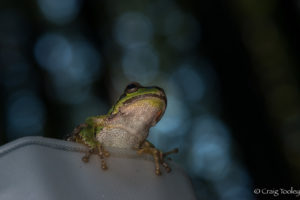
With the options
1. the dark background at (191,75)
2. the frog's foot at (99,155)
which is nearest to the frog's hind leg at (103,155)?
the frog's foot at (99,155)

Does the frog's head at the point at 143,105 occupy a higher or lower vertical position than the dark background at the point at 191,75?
lower

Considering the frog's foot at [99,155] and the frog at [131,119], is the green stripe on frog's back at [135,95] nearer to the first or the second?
the frog at [131,119]

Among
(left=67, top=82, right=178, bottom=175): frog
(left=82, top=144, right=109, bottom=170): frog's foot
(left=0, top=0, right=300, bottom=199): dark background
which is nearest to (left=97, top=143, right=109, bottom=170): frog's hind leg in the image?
(left=82, top=144, right=109, bottom=170): frog's foot

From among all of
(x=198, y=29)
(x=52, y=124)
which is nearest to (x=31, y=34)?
(x=52, y=124)

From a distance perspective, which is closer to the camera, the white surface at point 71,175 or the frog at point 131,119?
the white surface at point 71,175

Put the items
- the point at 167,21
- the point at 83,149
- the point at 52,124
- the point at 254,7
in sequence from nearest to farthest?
the point at 83,149
the point at 254,7
the point at 52,124
the point at 167,21

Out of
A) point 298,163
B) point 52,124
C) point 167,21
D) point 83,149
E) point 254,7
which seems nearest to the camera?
point 83,149

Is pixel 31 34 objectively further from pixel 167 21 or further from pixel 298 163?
pixel 298 163

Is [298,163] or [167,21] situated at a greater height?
[167,21]
